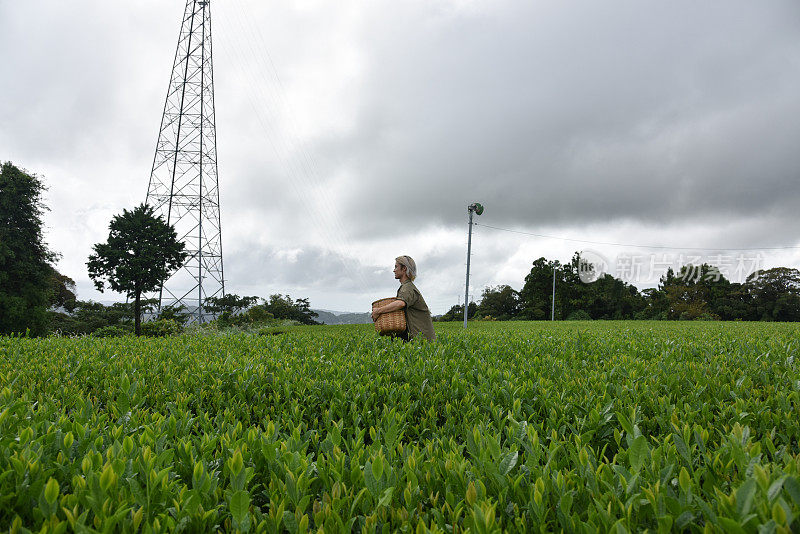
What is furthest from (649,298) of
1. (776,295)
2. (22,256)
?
(22,256)

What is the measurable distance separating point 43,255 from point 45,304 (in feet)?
11.2

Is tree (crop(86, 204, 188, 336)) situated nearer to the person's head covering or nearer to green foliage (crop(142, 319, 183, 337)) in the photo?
green foliage (crop(142, 319, 183, 337))

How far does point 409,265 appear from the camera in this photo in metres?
7.03

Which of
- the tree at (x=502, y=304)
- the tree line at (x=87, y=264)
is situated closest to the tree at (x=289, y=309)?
the tree line at (x=87, y=264)

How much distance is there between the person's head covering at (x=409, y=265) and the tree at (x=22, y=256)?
3019cm

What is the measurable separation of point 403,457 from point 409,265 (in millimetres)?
5054

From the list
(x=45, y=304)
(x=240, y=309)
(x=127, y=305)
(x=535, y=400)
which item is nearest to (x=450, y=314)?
(x=240, y=309)

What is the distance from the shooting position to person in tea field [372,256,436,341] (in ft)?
22.0

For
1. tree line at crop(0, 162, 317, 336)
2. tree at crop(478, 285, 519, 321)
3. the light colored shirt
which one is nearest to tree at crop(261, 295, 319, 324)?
tree line at crop(0, 162, 317, 336)

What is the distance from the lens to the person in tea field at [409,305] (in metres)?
6.72

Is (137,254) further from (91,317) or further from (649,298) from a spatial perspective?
(649,298)

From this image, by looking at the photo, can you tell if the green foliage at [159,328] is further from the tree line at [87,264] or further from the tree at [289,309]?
the tree at [289,309]

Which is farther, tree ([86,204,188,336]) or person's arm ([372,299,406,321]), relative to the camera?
tree ([86,204,188,336])

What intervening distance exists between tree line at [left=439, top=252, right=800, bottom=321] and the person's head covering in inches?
1675
